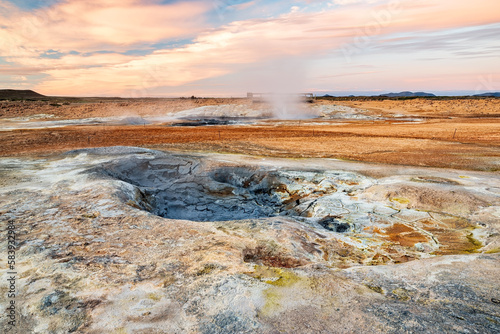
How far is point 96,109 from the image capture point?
40250 mm

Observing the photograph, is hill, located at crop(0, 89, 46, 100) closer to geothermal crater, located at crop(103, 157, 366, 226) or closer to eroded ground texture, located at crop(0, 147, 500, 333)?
geothermal crater, located at crop(103, 157, 366, 226)

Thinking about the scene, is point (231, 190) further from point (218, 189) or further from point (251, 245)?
point (251, 245)

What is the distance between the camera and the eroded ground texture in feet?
9.35

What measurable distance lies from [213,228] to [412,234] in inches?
144

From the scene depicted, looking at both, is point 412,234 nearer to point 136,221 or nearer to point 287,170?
point 287,170

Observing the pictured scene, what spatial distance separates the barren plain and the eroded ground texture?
2 cm

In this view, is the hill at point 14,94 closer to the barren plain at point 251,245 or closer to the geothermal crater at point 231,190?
the geothermal crater at point 231,190

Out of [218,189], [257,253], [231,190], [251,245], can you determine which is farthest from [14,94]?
[257,253]

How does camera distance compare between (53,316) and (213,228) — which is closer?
(53,316)

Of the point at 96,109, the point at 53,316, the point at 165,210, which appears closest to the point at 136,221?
the point at 53,316

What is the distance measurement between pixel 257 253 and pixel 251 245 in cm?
20

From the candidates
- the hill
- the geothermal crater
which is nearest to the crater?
the geothermal crater

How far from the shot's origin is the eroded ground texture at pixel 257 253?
9.35 feet

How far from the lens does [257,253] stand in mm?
4332
